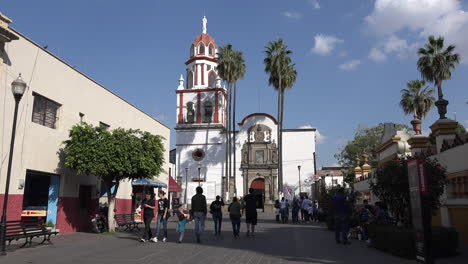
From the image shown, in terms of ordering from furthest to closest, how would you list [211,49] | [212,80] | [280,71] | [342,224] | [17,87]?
[212,80]
[211,49]
[280,71]
[342,224]
[17,87]

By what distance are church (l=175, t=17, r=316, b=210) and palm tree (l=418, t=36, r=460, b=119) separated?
18098 mm

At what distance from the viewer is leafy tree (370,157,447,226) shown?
9961 mm

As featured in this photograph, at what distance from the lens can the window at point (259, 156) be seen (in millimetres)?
48125

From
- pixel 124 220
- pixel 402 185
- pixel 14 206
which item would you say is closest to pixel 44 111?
pixel 14 206

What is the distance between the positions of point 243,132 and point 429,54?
78.5ft

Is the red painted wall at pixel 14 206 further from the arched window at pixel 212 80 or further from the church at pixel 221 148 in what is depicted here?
the arched window at pixel 212 80

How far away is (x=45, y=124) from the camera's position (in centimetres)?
1508

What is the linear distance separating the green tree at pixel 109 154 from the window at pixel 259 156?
107 ft

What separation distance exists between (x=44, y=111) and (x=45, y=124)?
51 centimetres

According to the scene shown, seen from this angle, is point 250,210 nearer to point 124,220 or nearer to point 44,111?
point 124,220

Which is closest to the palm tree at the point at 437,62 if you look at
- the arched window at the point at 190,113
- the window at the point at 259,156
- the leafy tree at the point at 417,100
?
the leafy tree at the point at 417,100

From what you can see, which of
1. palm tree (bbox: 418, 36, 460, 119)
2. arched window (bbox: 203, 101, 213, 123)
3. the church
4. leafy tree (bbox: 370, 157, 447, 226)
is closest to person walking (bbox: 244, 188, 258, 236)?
leafy tree (bbox: 370, 157, 447, 226)

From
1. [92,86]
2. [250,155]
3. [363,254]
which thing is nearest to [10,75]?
[92,86]

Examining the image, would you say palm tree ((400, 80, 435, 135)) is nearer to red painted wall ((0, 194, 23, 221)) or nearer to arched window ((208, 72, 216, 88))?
arched window ((208, 72, 216, 88))
